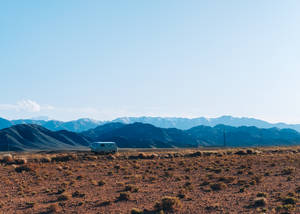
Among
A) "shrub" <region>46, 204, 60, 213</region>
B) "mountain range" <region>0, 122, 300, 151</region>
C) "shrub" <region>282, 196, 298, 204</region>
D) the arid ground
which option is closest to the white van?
the arid ground

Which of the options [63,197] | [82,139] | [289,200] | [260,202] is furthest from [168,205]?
[82,139]

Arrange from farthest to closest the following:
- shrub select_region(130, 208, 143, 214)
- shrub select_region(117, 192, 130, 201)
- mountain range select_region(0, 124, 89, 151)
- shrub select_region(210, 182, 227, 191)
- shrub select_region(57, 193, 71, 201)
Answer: mountain range select_region(0, 124, 89, 151) → shrub select_region(210, 182, 227, 191) → shrub select_region(57, 193, 71, 201) → shrub select_region(117, 192, 130, 201) → shrub select_region(130, 208, 143, 214)

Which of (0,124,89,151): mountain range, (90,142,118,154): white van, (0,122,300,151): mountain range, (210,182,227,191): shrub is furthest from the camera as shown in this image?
(0,122,300,151): mountain range

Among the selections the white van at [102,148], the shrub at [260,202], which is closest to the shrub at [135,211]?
the shrub at [260,202]

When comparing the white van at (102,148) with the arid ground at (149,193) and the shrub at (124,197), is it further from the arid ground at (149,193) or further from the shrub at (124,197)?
the shrub at (124,197)

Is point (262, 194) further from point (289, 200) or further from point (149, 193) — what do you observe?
point (149, 193)

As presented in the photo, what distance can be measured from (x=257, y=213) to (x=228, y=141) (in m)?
179

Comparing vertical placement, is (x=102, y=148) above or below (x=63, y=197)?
above

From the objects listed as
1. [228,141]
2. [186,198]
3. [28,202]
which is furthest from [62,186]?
[228,141]

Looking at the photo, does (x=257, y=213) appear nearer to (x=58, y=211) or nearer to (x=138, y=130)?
(x=58, y=211)

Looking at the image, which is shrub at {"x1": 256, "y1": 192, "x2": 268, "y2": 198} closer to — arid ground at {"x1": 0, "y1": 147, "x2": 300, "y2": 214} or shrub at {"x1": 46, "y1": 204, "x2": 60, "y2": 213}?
arid ground at {"x1": 0, "y1": 147, "x2": 300, "y2": 214}

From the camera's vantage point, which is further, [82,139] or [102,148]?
[82,139]

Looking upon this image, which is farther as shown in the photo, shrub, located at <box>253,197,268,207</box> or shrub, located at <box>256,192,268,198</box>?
shrub, located at <box>256,192,268,198</box>

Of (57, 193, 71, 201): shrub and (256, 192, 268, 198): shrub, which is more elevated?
(256, 192, 268, 198): shrub
